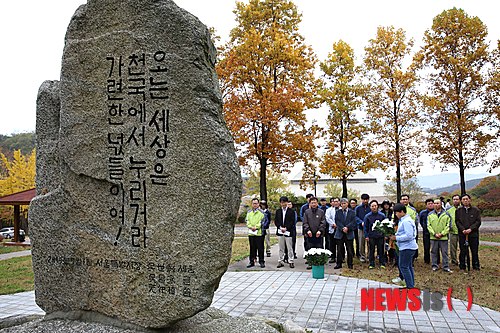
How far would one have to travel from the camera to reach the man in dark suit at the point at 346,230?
33.9ft

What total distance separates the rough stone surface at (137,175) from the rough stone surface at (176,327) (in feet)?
0.46

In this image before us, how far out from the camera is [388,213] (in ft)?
36.4

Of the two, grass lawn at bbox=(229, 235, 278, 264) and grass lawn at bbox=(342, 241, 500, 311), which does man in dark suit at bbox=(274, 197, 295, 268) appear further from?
grass lawn at bbox=(342, 241, 500, 311)

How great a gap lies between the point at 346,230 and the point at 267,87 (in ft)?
29.4

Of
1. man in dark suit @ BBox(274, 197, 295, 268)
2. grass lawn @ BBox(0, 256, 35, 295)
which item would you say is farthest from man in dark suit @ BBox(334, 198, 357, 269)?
grass lawn @ BBox(0, 256, 35, 295)

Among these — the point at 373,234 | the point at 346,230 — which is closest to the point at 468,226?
the point at 373,234

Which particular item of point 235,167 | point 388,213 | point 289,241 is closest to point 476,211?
point 388,213

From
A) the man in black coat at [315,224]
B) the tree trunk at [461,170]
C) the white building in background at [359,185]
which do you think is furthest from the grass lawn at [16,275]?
the white building in background at [359,185]

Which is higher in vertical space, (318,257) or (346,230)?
(346,230)

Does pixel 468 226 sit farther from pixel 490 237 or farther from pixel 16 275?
pixel 16 275

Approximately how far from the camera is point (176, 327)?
155 inches

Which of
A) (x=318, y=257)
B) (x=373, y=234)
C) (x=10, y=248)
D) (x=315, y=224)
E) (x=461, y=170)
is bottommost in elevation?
(x=10, y=248)

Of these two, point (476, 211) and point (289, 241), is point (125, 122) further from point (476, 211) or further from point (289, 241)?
point (476, 211)

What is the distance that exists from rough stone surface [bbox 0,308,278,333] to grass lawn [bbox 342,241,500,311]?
4.76 metres
